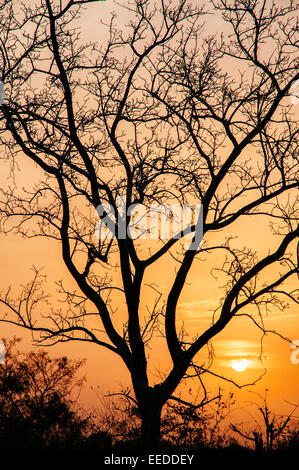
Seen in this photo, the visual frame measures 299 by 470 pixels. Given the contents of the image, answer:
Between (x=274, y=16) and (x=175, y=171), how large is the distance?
3970 millimetres

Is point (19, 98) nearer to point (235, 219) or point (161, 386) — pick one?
point (235, 219)

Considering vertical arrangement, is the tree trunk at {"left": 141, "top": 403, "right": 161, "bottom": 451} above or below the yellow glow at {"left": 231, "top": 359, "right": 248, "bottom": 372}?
below

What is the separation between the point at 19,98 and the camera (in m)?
11.5

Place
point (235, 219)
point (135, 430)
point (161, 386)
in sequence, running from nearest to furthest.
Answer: point (161, 386) < point (235, 219) < point (135, 430)

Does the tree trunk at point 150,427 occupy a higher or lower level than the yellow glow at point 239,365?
lower

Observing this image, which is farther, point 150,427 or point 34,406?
point 34,406

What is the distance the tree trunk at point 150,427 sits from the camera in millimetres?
10219

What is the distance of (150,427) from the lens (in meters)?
10.4

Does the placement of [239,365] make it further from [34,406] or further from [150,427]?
[34,406]

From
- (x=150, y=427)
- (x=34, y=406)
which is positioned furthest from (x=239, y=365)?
(x=34, y=406)

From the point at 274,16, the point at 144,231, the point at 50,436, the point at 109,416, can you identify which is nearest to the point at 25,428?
the point at 50,436

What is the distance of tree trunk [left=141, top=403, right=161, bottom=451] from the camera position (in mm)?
10219
